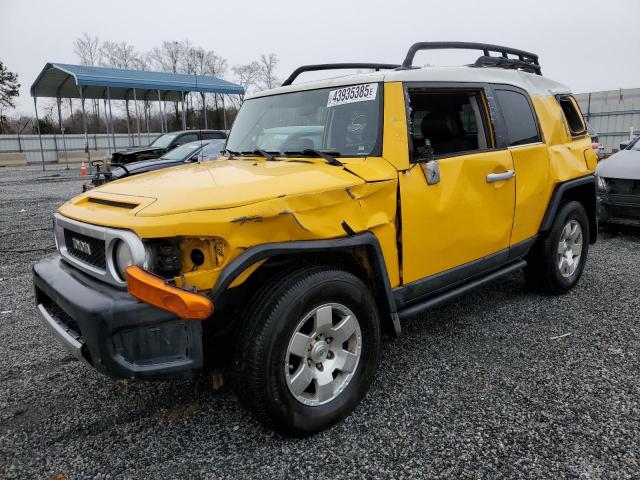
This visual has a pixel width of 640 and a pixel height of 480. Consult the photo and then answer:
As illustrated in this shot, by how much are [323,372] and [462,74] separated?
2.32 metres

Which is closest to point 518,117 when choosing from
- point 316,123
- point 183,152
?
point 316,123

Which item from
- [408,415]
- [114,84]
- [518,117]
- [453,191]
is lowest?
[408,415]

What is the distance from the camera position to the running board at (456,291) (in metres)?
3.13

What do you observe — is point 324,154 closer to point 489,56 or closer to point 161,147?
point 489,56

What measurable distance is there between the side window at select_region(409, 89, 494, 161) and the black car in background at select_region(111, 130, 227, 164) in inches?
359

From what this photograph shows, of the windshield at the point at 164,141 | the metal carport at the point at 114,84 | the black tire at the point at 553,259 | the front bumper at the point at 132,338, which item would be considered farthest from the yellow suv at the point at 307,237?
the metal carport at the point at 114,84

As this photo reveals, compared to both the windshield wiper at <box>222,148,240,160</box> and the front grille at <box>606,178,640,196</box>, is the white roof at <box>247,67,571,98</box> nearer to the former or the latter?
the windshield wiper at <box>222,148,240,160</box>

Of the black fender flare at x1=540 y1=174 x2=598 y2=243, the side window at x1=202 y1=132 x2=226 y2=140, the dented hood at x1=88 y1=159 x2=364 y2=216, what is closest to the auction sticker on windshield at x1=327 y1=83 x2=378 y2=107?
the dented hood at x1=88 y1=159 x2=364 y2=216

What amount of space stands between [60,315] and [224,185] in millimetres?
1187

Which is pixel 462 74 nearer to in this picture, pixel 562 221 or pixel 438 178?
pixel 438 178

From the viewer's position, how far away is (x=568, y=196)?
4.66 meters

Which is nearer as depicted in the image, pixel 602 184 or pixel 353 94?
pixel 353 94

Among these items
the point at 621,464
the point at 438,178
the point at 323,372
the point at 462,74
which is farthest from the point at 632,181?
the point at 323,372

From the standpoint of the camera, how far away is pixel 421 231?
3064mm
